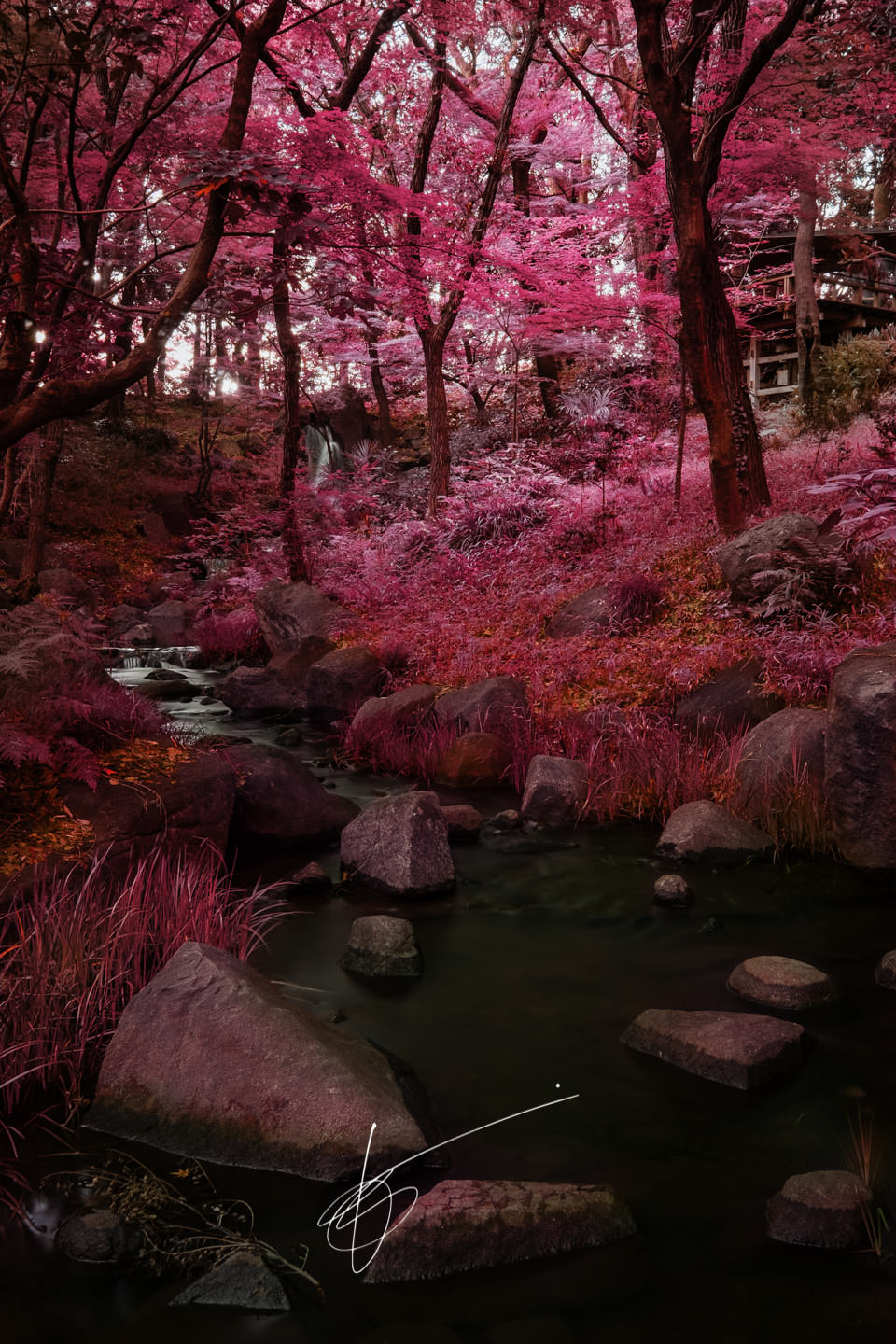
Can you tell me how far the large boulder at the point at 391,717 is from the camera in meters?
7.40

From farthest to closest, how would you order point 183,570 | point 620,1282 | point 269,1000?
point 183,570 < point 269,1000 < point 620,1282

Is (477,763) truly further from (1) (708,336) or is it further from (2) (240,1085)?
(1) (708,336)

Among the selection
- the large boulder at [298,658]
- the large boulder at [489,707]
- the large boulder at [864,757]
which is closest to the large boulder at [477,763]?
the large boulder at [489,707]

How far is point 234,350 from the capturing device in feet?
90.3

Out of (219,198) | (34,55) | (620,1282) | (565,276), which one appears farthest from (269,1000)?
(565,276)

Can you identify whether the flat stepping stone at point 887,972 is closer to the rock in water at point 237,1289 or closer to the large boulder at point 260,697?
the rock in water at point 237,1289

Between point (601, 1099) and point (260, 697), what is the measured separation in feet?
22.9

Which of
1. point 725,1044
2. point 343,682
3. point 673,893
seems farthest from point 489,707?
point 725,1044

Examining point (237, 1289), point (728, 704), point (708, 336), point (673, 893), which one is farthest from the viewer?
point (708, 336)

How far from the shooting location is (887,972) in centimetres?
368

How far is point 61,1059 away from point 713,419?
7.44 metres

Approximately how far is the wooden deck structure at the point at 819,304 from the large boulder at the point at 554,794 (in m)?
15.3

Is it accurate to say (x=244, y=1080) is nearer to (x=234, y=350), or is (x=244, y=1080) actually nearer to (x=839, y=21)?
(x=839, y=21)

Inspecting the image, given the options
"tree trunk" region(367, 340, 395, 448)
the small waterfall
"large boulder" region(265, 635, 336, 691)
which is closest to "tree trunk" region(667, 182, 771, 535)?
"large boulder" region(265, 635, 336, 691)
